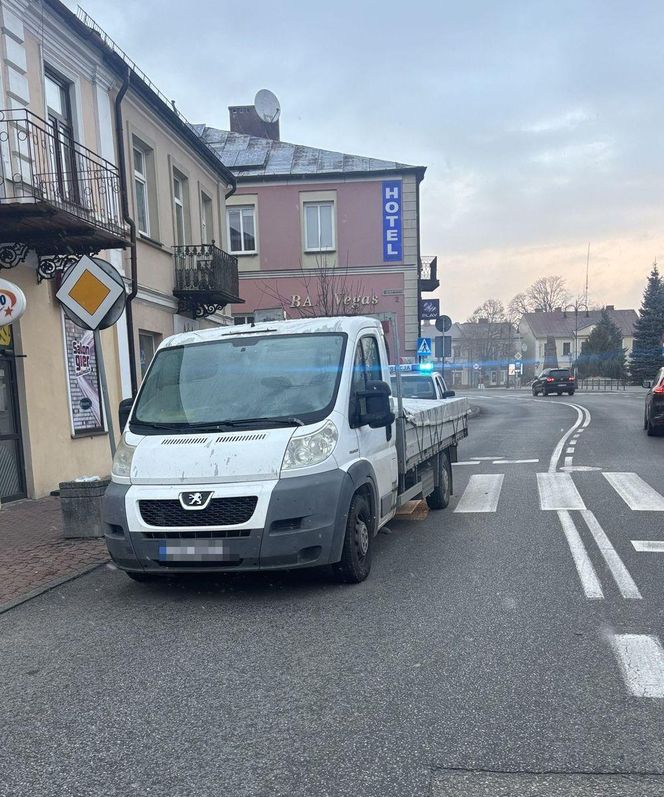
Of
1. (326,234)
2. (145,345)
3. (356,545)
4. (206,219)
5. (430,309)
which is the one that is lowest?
(356,545)

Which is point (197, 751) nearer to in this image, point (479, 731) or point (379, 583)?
point (479, 731)

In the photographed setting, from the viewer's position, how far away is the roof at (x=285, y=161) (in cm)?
2614

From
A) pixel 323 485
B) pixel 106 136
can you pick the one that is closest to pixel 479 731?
pixel 323 485

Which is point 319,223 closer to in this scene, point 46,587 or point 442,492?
point 442,492

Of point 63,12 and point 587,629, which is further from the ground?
point 63,12

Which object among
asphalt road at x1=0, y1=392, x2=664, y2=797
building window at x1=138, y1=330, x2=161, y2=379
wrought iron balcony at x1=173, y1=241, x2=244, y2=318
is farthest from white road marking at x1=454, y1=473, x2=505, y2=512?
wrought iron balcony at x1=173, y1=241, x2=244, y2=318

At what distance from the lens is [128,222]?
1298 cm

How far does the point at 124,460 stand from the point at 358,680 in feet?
8.61

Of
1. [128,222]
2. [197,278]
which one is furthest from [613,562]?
[197,278]

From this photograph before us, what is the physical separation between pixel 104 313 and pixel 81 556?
7.96 ft

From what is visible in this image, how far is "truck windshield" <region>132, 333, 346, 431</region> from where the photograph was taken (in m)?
5.50

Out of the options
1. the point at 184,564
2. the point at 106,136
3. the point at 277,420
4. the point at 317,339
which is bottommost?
the point at 184,564

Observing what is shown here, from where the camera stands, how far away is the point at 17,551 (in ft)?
23.4

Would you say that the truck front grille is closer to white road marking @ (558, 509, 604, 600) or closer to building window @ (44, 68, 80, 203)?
white road marking @ (558, 509, 604, 600)
